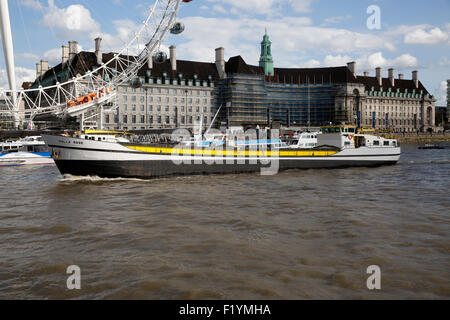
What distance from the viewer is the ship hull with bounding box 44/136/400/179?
27.9m

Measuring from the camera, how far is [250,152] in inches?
A: 1324

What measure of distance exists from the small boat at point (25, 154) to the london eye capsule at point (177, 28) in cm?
2343

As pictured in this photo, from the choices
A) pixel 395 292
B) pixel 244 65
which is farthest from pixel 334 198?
pixel 244 65

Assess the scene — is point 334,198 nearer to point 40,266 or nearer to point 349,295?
point 349,295

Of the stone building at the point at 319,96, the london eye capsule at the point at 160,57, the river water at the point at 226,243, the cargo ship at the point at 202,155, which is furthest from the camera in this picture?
the stone building at the point at 319,96

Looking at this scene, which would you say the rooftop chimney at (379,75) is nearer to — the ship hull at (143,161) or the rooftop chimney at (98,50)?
the rooftop chimney at (98,50)

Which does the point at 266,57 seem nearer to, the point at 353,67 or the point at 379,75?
the point at 353,67

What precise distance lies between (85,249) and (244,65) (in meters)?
108

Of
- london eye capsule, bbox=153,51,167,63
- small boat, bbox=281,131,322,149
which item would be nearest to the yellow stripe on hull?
small boat, bbox=281,131,322,149

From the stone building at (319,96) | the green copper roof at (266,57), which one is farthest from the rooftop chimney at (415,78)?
the green copper roof at (266,57)

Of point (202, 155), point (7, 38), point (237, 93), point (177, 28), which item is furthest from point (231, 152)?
point (237, 93)

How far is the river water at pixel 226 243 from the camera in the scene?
28.6 ft

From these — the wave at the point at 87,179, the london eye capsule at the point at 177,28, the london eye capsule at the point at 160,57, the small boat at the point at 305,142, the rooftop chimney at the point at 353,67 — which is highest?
the rooftop chimney at the point at 353,67

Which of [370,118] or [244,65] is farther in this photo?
[370,118]
